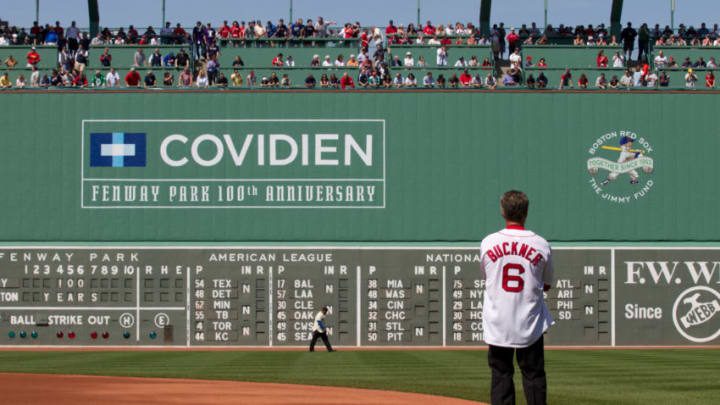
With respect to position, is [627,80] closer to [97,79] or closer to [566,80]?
[566,80]

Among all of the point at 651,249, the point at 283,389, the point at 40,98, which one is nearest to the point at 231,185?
the point at 40,98

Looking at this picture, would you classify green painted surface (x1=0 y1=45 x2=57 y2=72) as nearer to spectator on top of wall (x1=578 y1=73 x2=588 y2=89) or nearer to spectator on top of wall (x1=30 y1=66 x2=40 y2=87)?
spectator on top of wall (x1=30 y1=66 x2=40 y2=87)

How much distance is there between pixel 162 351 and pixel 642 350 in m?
12.7

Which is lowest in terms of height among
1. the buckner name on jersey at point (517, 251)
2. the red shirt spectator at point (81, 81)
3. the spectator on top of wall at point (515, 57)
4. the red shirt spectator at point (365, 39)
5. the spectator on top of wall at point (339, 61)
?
the buckner name on jersey at point (517, 251)

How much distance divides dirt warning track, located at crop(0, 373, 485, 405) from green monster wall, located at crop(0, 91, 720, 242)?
13.3 metres

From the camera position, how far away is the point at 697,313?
26172mm

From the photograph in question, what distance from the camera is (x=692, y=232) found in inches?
1078

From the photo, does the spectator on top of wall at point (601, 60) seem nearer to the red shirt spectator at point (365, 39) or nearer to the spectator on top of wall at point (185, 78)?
the red shirt spectator at point (365, 39)

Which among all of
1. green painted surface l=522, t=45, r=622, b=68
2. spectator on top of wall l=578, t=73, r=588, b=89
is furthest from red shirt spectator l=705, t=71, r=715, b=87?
spectator on top of wall l=578, t=73, r=588, b=89

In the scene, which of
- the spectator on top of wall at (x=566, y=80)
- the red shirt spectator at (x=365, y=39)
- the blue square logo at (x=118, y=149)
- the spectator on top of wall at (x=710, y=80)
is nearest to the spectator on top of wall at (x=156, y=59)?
the blue square logo at (x=118, y=149)

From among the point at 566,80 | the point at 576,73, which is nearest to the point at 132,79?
the point at 566,80

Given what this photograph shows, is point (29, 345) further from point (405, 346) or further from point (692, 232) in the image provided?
point (692, 232)

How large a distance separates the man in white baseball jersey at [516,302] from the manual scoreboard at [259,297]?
721 inches

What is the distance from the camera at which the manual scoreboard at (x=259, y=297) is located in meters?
25.4
